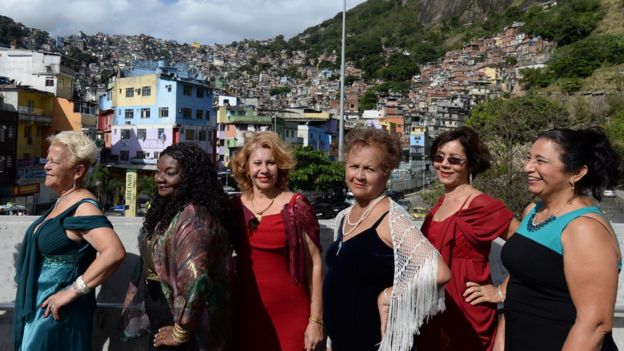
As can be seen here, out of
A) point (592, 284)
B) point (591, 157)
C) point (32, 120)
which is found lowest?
point (592, 284)

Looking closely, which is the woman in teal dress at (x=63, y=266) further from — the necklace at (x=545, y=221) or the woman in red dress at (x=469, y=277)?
the necklace at (x=545, y=221)

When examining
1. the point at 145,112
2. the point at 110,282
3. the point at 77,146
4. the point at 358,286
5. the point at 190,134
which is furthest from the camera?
the point at 190,134

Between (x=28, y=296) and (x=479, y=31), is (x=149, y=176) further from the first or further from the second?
(x=479, y=31)

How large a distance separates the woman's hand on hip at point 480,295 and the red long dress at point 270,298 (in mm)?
769

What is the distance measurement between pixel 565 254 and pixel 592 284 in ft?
0.44

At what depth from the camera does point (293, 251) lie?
253cm

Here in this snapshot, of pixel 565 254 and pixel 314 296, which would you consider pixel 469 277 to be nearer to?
pixel 565 254

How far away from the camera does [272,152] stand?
273 centimetres

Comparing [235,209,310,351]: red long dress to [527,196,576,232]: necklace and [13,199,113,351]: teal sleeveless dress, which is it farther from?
[527,196,576,232]: necklace

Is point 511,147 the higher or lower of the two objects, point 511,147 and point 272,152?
the higher

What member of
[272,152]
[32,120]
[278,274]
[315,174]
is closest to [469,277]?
[278,274]

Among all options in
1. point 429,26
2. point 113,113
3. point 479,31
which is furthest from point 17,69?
point 429,26

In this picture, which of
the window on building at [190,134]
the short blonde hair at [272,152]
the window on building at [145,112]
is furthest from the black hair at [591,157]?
the window on building at [145,112]

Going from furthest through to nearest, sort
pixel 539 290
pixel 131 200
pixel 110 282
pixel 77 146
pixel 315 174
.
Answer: pixel 315 174 < pixel 131 200 < pixel 110 282 < pixel 77 146 < pixel 539 290
